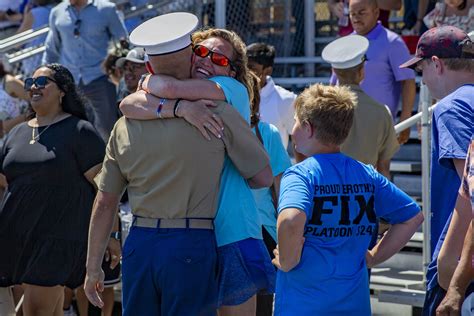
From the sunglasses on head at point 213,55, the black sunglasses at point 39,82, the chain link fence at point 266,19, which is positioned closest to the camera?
the sunglasses on head at point 213,55

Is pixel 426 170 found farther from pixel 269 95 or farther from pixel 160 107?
pixel 160 107

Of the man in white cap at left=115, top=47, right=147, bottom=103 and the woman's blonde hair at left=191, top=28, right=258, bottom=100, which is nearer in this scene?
the woman's blonde hair at left=191, top=28, right=258, bottom=100

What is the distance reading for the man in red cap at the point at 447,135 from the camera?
11.9 feet

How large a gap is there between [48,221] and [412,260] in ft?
9.47

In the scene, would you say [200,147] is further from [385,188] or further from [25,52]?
[25,52]

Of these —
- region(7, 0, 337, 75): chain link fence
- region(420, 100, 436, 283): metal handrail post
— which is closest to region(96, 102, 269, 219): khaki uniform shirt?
region(420, 100, 436, 283): metal handrail post

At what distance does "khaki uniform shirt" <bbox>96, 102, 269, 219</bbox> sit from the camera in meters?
4.14

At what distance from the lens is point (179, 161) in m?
4.12

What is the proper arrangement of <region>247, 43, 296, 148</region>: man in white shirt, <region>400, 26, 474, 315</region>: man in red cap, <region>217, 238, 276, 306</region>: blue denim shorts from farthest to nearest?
<region>247, 43, 296, 148</region>: man in white shirt
<region>217, 238, 276, 306</region>: blue denim shorts
<region>400, 26, 474, 315</region>: man in red cap

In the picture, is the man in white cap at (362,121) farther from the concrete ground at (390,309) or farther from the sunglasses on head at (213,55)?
the sunglasses on head at (213,55)

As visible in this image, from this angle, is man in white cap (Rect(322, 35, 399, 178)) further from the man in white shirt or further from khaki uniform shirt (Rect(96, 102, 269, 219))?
khaki uniform shirt (Rect(96, 102, 269, 219))

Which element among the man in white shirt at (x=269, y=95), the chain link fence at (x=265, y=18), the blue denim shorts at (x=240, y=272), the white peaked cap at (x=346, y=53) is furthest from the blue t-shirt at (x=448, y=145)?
the chain link fence at (x=265, y=18)

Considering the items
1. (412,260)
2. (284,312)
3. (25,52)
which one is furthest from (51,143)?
(25,52)

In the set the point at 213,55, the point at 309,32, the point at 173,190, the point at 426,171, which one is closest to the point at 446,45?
the point at 213,55
